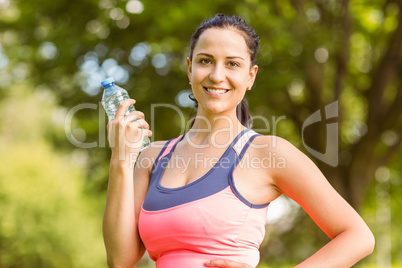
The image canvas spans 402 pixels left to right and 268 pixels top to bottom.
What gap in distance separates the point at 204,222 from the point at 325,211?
0.44 m

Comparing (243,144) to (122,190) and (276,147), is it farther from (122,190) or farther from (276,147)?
(122,190)

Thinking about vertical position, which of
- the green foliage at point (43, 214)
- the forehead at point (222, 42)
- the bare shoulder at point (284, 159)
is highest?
the forehead at point (222, 42)

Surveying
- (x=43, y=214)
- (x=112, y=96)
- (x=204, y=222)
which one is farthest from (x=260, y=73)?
(x=43, y=214)

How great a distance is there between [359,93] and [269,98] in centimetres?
235

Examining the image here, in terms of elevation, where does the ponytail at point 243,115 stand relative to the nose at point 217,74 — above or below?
below

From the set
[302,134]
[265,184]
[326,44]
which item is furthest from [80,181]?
[265,184]

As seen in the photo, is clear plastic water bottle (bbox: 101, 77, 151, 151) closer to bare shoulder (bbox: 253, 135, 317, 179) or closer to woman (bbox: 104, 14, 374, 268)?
woman (bbox: 104, 14, 374, 268)

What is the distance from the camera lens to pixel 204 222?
6.38ft

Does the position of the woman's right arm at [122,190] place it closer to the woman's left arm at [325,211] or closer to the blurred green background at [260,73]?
the woman's left arm at [325,211]

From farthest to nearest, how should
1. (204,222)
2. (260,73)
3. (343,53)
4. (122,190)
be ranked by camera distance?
(343,53) → (260,73) → (122,190) → (204,222)

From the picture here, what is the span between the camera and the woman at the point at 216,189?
1975 mm

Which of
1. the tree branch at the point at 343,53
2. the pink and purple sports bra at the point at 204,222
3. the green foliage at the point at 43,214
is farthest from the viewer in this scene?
the green foliage at the point at 43,214

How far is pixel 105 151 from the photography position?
9234 mm

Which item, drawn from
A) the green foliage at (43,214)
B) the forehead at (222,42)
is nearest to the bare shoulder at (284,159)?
the forehead at (222,42)
